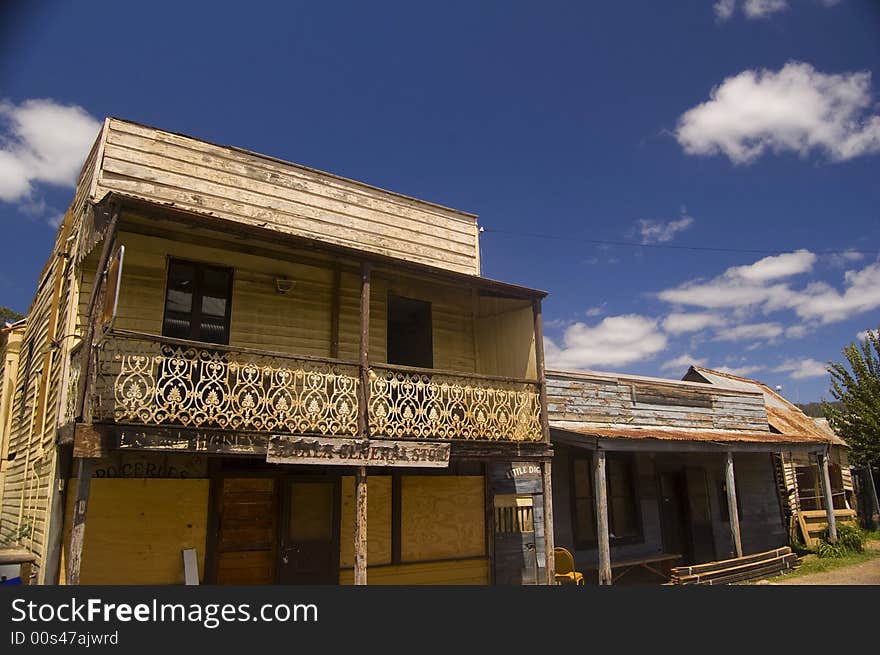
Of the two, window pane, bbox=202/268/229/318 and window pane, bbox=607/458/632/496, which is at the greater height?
window pane, bbox=202/268/229/318

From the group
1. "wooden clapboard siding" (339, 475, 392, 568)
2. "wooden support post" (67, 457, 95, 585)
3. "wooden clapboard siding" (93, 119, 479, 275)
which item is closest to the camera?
"wooden support post" (67, 457, 95, 585)

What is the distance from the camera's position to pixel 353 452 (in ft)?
29.8

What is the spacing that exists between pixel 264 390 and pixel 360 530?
2.36 meters

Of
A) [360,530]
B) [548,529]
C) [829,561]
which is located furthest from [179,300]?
[829,561]

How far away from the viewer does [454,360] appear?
42.6 feet

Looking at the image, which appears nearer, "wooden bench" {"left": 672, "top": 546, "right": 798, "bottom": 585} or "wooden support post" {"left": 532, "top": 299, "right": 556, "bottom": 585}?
"wooden support post" {"left": 532, "top": 299, "right": 556, "bottom": 585}

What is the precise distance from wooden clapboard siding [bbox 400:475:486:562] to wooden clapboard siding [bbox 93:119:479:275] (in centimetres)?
433

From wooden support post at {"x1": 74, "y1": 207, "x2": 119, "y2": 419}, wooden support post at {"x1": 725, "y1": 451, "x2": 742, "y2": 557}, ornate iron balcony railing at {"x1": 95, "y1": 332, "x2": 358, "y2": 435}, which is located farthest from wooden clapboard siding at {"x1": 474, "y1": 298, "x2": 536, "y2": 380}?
wooden support post at {"x1": 74, "y1": 207, "x2": 119, "y2": 419}

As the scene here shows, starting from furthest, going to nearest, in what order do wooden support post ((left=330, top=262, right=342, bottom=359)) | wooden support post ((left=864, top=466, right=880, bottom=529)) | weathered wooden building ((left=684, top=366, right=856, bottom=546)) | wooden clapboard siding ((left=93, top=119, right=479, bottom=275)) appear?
wooden support post ((left=864, top=466, right=880, bottom=529))
weathered wooden building ((left=684, top=366, right=856, bottom=546))
wooden support post ((left=330, top=262, right=342, bottom=359))
wooden clapboard siding ((left=93, top=119, right=479, bottom=275))

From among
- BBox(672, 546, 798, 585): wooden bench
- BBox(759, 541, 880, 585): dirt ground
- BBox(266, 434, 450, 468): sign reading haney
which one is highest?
BBox(266, 434, 450, 468): sign reading haney

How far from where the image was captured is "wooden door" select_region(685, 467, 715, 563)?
16.4m

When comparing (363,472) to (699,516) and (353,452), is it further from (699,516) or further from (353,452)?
(699,516)

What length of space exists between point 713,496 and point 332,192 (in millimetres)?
12570

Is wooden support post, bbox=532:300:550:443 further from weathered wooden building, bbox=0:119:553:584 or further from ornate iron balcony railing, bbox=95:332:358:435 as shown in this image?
ornate iron balcony railing, bbox=95:332:358:435
